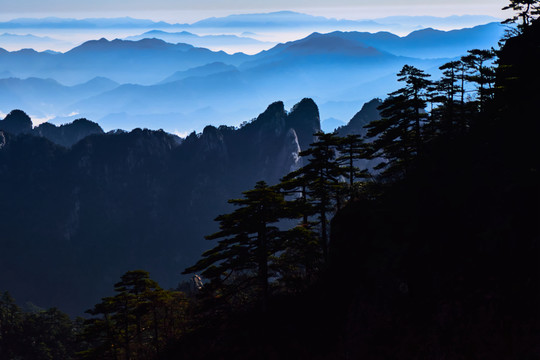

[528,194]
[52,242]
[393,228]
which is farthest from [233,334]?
[52,242]

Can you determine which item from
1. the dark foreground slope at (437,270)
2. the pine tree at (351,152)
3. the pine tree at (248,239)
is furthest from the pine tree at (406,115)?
the pine tree at (248,239)

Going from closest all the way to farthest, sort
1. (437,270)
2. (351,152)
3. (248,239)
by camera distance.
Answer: (437,270)
(248,239)
(351,152)

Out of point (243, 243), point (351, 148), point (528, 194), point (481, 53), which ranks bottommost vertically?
point (243, 243)

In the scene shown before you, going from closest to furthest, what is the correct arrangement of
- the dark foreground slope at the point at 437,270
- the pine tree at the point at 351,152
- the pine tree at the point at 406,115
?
the dark foreground slope at the point at 437,270
the pine tree at the point at 406,115
the pine tree at the point at 351,152

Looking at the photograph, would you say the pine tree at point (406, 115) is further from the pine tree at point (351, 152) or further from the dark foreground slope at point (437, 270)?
the dark foreground slope at point (437, 270)

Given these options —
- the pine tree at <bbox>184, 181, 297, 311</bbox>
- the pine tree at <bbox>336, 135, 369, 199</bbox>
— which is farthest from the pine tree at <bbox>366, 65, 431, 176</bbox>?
the pine tree at <bbox>184, 181, 297, 311</bbox>

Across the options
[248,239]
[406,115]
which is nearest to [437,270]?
[248,239]

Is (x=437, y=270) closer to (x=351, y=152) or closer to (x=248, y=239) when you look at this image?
(x=248, y=239)

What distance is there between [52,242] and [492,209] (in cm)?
20058

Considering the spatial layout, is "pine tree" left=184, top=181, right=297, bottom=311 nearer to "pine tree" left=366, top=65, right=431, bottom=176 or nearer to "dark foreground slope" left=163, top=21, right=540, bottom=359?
"dark foreground slope" left=163, top=21, right=540, bottom=359

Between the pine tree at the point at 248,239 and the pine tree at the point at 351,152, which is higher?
the pine tree at the point at 351,152

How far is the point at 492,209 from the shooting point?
22.4 m

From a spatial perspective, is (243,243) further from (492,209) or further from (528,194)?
(528,194)

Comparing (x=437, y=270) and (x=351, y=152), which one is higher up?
(x=351, y=152)
